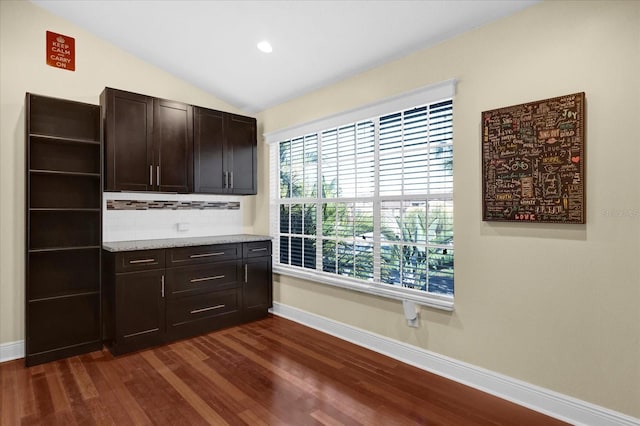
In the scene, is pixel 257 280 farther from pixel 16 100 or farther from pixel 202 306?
pixel 16 100

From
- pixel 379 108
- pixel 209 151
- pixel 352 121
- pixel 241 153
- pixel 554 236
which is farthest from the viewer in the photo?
pixel 241 153

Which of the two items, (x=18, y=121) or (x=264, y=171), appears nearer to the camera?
(x=18, y=121)

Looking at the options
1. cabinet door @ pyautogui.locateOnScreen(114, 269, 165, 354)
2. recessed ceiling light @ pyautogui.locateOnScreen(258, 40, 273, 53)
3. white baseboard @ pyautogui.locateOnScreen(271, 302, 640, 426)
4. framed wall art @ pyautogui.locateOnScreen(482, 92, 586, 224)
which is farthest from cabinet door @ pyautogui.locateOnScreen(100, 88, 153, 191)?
framed wall art @ pyautogui.locateOnScreen(482, 92, 586, 224)

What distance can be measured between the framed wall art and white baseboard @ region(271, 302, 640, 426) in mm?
1074

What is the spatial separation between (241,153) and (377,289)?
7.43ft

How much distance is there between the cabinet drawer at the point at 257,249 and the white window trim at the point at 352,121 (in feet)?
Answer: 0.79

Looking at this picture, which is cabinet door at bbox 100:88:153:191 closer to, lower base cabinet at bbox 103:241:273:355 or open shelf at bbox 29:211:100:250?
open shelf at bbox 29:211:100:250

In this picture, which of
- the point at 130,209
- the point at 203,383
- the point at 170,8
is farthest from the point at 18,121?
the point at 203,383

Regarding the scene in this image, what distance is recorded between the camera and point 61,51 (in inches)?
133

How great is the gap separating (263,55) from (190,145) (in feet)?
3.94

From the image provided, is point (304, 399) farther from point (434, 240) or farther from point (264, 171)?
point (264, 171)

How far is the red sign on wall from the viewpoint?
3316 millimetres

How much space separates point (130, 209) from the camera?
3793 millimetres

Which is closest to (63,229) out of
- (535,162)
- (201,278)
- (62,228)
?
(62,228)
